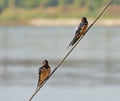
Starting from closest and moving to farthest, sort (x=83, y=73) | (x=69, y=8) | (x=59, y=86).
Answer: (x=59, y=86), (x=83, y=73), (x=69, y=8)

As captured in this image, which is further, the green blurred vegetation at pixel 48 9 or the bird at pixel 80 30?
the green blurred vegetation at pixel 48 9

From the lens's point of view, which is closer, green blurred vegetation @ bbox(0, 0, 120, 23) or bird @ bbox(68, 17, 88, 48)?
bird @ bbox(68, 17, 88, 48)

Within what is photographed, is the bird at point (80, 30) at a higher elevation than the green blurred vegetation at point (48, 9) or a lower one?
lower

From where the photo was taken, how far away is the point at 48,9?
369 ft

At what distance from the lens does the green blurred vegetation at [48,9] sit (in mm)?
104125

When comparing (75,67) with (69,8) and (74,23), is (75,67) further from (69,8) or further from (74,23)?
(69,8)

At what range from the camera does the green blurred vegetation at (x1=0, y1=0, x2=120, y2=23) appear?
10412 centimetres

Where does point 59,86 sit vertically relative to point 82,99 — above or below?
above

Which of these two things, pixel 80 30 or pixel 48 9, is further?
pixel 48 9

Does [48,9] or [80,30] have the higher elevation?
[48,9]

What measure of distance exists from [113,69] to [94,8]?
67108mm

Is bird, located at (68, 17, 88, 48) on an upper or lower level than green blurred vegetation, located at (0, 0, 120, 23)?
lower

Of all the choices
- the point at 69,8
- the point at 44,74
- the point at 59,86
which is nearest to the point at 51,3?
the point at 69,8

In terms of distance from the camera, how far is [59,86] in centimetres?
3022
